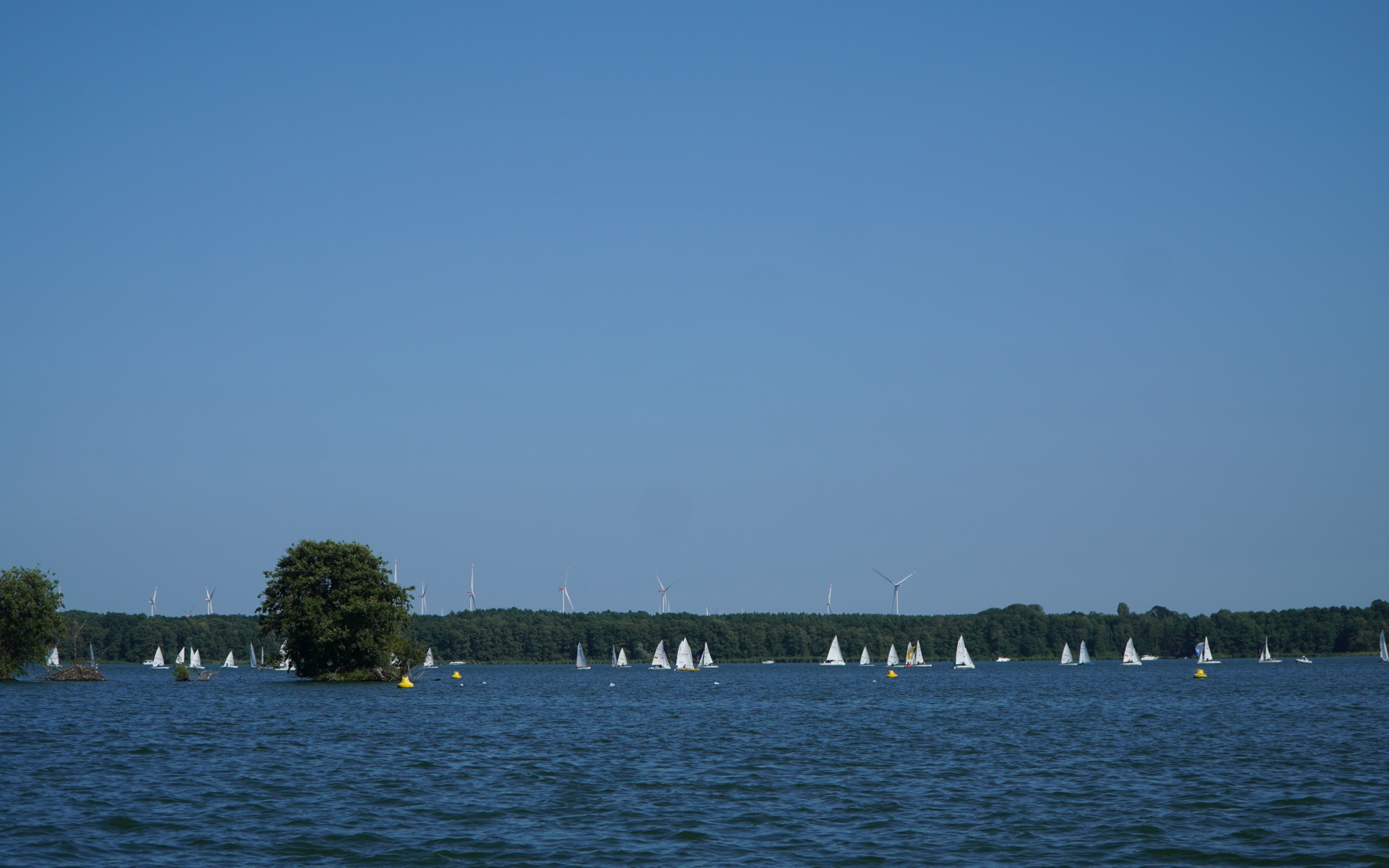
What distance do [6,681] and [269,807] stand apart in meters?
79.3

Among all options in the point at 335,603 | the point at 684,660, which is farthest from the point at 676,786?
the point at 684,660

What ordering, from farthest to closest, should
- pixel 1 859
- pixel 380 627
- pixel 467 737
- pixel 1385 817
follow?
1. pixel 380 627
2. pixel 467 737
3. pixel 1385 817
4. pixel 1 859

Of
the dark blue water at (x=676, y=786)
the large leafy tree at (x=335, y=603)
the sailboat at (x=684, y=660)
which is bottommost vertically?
the sailboat at (x=684, y=660)

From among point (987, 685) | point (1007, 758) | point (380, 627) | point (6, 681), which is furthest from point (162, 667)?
point (1007, 758)

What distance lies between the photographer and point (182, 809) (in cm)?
3152

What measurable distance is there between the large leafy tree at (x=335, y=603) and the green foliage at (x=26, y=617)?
15023 mm

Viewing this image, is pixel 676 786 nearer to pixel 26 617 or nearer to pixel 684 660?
pixel 26 617

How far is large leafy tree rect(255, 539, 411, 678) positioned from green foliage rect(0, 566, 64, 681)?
49.3 ft

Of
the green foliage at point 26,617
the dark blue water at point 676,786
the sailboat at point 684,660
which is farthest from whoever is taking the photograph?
the sailboat at point 684,660

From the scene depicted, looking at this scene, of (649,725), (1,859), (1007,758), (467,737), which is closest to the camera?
(1,859)

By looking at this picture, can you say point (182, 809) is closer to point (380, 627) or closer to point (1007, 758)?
point (1007, 758)

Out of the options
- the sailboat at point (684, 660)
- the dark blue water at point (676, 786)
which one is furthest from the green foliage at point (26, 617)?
the sailboat at point (684, 660)

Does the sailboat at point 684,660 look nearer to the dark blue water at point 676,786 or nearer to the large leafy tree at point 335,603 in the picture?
the large leafy tree at point 335,603

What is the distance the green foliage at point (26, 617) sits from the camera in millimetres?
88188
